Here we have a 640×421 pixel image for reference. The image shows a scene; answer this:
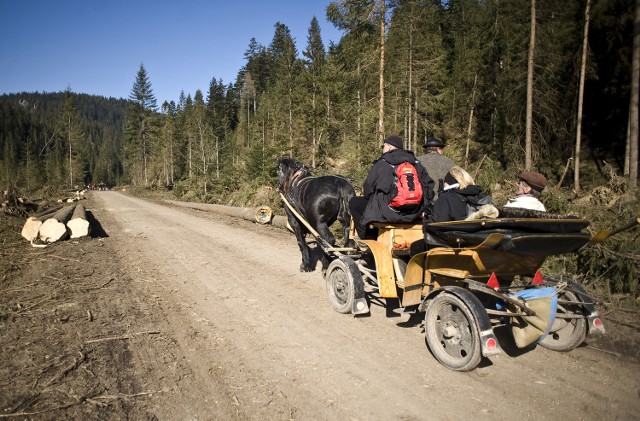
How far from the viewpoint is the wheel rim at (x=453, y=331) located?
344 cm

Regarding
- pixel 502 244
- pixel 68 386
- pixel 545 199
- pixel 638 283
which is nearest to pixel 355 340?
pixel 502 244

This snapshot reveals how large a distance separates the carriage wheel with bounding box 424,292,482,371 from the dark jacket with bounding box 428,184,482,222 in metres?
0.90

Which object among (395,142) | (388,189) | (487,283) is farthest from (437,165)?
(487,283)

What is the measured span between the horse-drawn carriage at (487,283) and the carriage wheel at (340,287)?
1.67 feet

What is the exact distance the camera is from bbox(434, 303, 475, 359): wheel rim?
3438mm

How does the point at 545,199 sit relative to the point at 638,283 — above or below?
above

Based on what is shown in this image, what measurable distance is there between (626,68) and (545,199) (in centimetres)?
1850

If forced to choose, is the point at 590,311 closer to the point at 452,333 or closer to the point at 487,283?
the point at 487,283

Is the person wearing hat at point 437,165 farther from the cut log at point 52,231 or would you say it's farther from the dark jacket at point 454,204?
the cut log at point 52,231

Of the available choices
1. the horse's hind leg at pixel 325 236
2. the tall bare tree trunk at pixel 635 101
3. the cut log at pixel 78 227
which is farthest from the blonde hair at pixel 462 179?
the tall bare tree trunk at pixel 635 101

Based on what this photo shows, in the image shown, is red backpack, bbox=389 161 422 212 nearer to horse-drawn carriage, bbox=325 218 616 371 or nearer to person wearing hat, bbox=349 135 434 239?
person wearing hat, bbox=349 135 434 239

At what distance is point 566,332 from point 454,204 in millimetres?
1792

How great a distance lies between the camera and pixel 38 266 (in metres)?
7.27

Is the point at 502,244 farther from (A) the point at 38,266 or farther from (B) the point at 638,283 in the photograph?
(A) the point at 38,266
